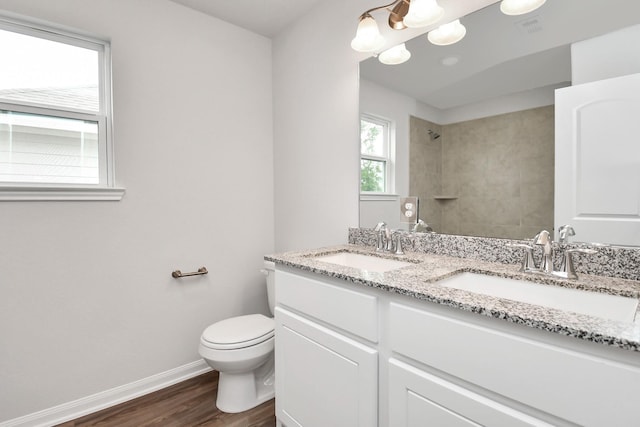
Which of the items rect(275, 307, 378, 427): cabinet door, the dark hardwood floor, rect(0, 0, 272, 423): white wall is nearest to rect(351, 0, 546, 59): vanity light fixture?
rect(0, 0, 272, 423): white wall

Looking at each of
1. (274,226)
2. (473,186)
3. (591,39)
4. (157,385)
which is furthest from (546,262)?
(157,385)

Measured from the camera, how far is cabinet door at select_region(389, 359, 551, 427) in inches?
31.3

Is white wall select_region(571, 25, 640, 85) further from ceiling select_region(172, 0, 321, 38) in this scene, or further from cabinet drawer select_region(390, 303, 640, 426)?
ceiling select_region(172, 0, 321, 38)

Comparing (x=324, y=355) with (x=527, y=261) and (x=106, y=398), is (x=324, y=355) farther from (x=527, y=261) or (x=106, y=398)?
(x=106, y=398)

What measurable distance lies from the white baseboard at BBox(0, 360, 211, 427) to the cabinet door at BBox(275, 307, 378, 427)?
0.92 m

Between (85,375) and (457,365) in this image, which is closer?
(457,365)

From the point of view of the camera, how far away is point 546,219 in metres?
1.23

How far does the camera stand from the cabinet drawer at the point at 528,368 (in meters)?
0.65

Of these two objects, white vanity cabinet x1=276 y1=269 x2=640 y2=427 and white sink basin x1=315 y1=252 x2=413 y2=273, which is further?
white sink basin x1=315 y1=252 x2=413 y2=273

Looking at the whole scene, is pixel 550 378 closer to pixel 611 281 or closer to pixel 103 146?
pixel 611 281

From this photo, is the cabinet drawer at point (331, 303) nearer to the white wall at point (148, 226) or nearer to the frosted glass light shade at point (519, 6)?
the white wall at point (148, 226)

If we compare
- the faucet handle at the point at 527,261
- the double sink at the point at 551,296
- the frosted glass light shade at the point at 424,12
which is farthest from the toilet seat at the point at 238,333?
the frosted glass light shade at the point at 424,12

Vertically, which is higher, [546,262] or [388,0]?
[388,0]

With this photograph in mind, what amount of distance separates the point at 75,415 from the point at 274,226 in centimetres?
163
